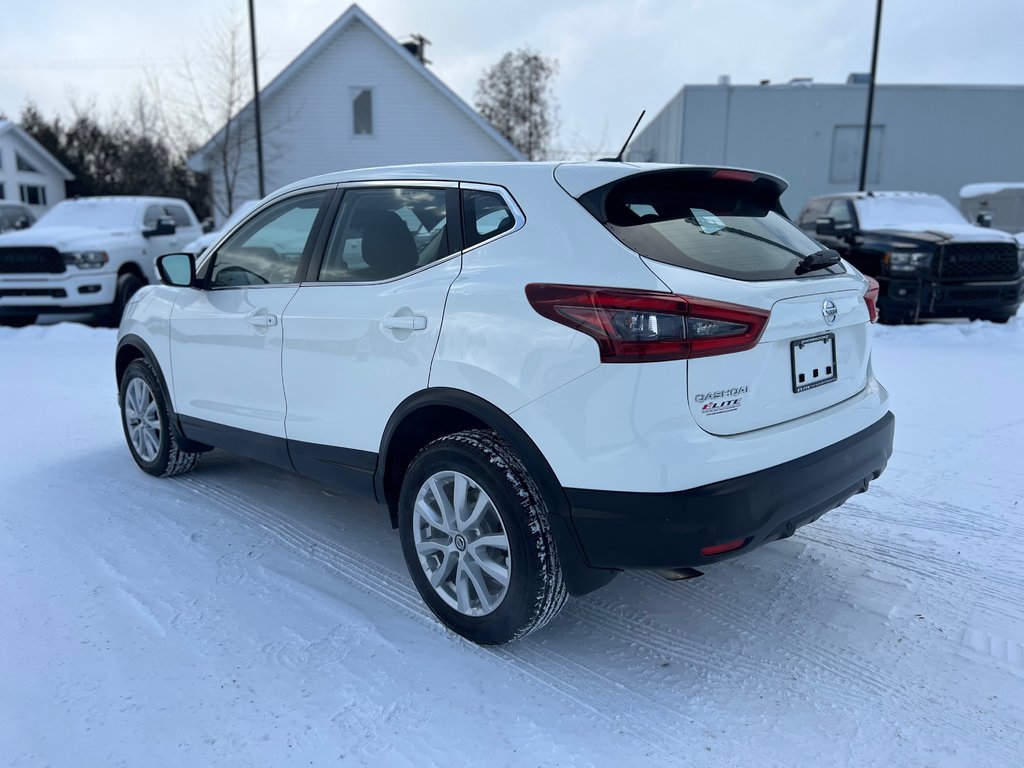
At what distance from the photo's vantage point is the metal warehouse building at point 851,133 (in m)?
26.8

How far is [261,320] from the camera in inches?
150

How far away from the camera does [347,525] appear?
4.17 m

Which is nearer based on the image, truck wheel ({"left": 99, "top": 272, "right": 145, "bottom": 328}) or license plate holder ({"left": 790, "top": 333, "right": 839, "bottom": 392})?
license plate holder ({"left": 790, "top": 333, "right": 839, "bottom": 392})

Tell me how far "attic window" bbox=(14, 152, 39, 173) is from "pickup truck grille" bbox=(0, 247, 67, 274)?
3429 centimetres

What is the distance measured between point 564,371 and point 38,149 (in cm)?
4516

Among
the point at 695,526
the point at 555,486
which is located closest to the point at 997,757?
the point at 695,526

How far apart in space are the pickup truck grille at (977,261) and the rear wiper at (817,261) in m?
7.82

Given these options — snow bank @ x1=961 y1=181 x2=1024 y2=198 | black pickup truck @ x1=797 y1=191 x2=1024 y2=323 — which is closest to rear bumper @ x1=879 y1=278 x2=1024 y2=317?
black pickup truck @ x1=797 y1=191 x2=1024 y2=323

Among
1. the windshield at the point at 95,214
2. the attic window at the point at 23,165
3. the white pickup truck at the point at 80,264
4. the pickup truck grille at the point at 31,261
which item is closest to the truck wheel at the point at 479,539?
the white pickup truck at the point at 80,264

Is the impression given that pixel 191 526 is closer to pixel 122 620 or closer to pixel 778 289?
pixel 122 620

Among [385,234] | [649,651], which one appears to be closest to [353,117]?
[385,234]

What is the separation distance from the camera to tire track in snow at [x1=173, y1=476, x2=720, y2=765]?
8.22ft

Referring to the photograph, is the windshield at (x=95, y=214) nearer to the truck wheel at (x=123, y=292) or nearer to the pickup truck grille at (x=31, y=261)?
the truck wheel at (x=123, y=292)

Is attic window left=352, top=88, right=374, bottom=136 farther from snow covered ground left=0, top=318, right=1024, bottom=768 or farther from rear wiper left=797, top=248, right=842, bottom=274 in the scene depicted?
rear wiper left=797, top=248, right=842, bottom=274
